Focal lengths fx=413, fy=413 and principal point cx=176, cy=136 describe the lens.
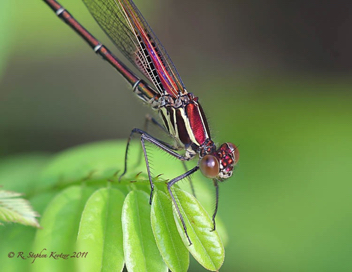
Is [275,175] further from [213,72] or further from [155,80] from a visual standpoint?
[213,72]

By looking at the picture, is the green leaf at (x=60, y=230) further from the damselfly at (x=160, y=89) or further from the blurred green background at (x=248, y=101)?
the blurred green background at (x=248, y=101)

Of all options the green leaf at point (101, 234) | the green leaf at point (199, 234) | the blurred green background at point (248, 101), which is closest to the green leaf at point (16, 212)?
the green leaf at point (101, 234)

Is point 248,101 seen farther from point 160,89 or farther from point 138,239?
point 138,239

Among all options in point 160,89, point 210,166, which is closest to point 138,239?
point 210,166

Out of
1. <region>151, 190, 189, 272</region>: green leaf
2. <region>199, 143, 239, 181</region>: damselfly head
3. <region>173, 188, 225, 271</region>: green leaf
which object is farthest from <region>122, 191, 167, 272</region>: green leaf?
<region>199, 143, 239, 181</region>: damselfly head

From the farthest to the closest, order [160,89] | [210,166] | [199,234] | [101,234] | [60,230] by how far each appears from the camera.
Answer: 1. [160,89]
2. [210,166]
3. [60,230]
4. [101,234]
5. [199,234]

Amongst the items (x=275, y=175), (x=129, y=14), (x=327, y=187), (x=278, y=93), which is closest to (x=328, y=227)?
(x=327, y=187)

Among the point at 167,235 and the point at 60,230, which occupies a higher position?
the point at 167,235

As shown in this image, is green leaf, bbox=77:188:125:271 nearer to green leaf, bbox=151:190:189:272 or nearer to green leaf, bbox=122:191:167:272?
green leaf, bbox=122:191:167:272
